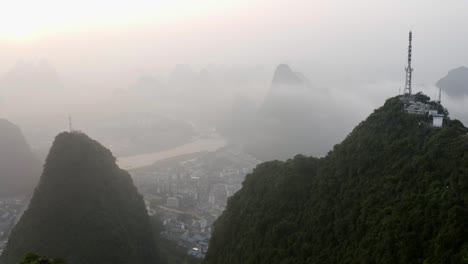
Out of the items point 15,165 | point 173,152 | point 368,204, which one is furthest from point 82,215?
point 173,152

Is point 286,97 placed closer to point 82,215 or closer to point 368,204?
point 82,215

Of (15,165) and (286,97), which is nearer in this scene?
(15,165)

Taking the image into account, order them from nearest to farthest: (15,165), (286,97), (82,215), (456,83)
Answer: (82,215) → (15,165) → (286,97) → (456,83)

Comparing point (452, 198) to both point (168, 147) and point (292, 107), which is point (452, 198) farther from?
point (292, 107)

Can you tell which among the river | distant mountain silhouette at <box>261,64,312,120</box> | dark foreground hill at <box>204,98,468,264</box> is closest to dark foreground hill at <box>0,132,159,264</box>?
dark foreground hill at <box>204,98,468,264</box>

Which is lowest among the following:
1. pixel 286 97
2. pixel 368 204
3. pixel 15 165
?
pixel 368 204

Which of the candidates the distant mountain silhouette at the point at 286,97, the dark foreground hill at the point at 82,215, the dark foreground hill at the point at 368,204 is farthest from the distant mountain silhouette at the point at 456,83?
the dark foreground hill at the point at 368,204

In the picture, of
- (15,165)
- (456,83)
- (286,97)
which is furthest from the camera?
(456,83)
